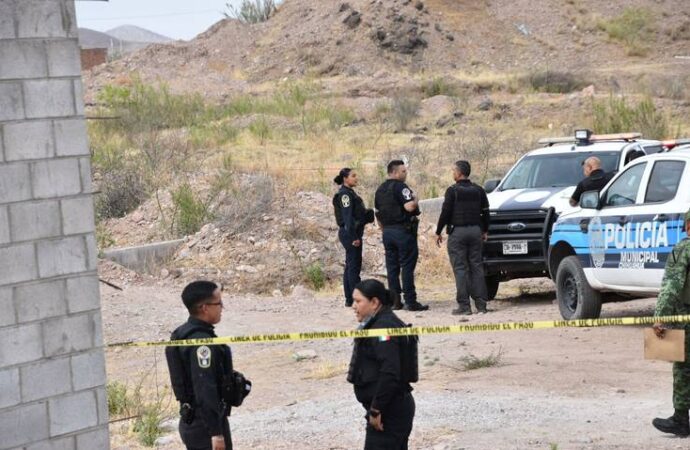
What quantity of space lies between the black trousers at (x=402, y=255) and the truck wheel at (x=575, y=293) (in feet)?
6.34

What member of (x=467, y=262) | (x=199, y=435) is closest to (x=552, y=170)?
(x=467, y=262)

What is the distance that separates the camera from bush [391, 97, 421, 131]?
39594mm

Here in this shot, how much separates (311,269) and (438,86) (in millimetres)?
31388

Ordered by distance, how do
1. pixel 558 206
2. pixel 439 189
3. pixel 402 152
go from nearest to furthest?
pixel 558 206 < pixel 439 189 < pixel 402 152

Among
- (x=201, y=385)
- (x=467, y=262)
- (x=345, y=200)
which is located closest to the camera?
(x=201, y=385)

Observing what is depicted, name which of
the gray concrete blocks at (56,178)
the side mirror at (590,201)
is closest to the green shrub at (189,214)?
the side mirror at (590,201)

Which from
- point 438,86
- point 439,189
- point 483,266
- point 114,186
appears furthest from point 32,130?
point 438,86

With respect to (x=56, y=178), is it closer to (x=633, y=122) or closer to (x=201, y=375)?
(x=201, y=375)

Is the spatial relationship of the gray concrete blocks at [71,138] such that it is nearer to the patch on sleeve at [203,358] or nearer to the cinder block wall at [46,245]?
the cinder block wall at [46,245]

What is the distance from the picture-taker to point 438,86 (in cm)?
4834

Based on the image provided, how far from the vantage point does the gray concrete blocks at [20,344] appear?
7.24 metres

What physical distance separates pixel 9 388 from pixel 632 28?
2282 inches

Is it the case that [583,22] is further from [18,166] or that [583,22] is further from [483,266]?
[18,166]

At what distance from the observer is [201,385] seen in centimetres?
652
